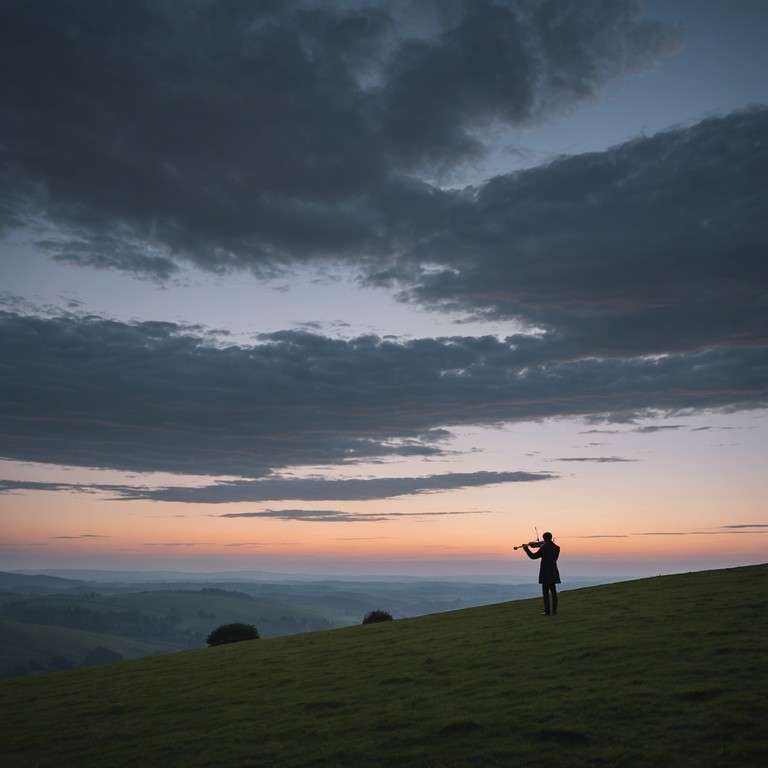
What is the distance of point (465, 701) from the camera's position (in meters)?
18.5

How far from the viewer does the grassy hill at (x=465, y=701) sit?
14367 mm

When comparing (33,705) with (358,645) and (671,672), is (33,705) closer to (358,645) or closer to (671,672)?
(358,645)

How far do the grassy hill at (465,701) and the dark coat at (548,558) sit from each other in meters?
2.00

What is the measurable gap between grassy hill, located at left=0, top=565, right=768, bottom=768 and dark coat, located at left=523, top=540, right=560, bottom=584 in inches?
78.7

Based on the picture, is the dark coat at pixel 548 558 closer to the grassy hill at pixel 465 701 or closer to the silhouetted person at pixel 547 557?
the silhouetted person at pixel 547 557

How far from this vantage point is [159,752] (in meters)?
18.1

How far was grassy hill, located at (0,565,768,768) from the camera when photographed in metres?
14.4

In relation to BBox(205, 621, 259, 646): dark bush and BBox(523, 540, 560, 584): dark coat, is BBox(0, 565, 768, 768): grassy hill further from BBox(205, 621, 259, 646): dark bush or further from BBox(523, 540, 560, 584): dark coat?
BBox(205, 621, 259, 646): dark bush

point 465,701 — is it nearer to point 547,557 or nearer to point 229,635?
point 547,557

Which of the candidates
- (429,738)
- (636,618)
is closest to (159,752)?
(429,738)

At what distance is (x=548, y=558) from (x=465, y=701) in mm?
12987

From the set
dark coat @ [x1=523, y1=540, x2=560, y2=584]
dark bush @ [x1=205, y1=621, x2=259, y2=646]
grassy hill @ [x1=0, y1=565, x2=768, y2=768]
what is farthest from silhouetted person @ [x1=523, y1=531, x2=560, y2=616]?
dark bush @ [x1=205, y1=621, x2=259, y2=646]

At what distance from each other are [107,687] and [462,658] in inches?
702

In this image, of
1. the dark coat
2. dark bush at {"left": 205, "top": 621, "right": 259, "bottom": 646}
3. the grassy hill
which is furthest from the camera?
dark bush at {"left": 205, "top": 621, "right": 259, "bottom": 646}
